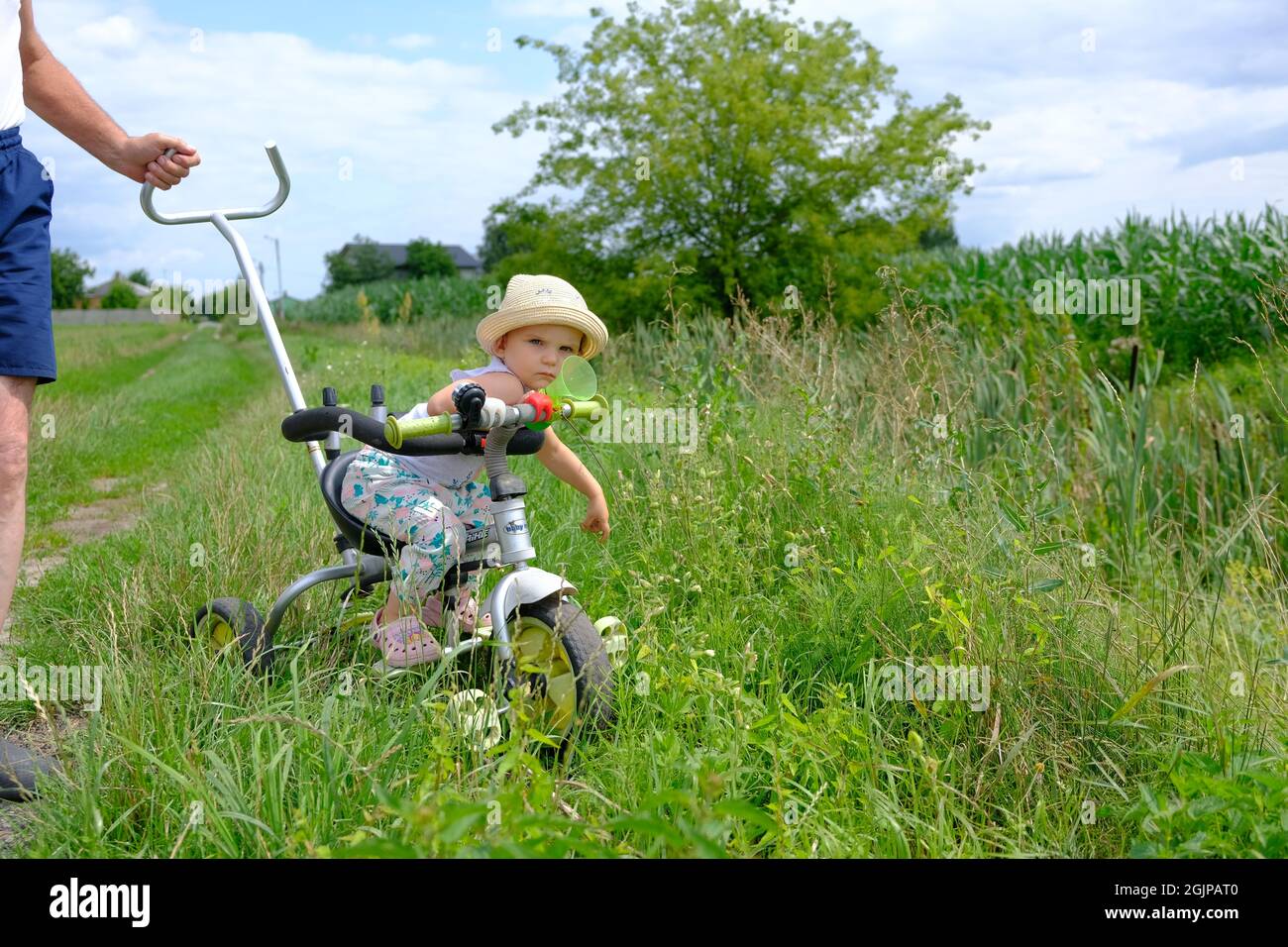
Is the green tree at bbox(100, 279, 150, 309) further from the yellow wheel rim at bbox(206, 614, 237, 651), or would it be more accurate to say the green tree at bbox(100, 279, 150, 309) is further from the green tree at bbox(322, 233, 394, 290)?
the yellow wheel rim at bbox(206, 614, 237, 651)

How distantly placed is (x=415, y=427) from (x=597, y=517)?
0.81 m

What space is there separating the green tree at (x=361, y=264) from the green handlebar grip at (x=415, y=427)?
264ft

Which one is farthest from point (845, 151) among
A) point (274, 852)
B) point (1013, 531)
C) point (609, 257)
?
point (274, 852)

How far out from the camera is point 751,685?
3006 millimetres

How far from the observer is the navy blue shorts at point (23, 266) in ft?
8.36

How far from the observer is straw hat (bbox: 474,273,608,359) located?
264 centimetres

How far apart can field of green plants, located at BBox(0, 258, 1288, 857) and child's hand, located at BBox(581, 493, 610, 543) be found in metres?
0.25

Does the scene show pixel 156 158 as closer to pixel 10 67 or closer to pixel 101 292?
pixel 10 67

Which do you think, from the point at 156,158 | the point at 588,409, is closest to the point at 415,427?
the point at 588,409

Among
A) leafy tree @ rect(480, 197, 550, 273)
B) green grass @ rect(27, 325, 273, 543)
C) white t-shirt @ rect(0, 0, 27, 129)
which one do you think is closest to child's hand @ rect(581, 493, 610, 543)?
white t-shirt @ rect(0, 0, 27, 129)

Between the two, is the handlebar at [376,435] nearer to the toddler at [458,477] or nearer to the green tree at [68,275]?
the toddler at [458,477]

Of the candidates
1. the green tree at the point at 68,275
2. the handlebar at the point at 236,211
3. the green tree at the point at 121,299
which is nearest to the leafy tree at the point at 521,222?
the handlebar at the point at 236,211

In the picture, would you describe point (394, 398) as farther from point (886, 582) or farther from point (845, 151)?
point (845, 151)
